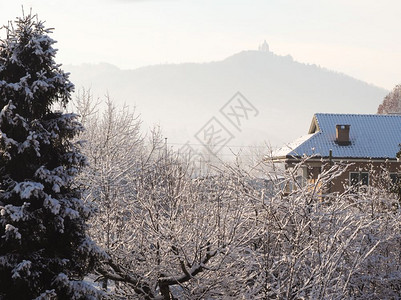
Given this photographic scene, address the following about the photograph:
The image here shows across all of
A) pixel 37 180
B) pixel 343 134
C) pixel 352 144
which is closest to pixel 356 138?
pixel 352 144

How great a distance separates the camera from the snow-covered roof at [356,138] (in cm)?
3298

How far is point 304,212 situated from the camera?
427 inches

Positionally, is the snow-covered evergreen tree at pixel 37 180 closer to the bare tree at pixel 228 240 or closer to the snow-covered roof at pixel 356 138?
the bare tree at pixel 228 240

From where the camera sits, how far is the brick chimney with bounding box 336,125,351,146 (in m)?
33.9

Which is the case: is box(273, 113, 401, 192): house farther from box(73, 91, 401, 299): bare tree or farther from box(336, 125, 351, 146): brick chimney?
box(73, 91, 401, 299): bare tree

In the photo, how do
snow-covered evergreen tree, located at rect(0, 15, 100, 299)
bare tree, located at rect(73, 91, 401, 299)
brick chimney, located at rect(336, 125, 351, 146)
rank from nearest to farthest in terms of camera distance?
snow-covered evergreen tree, located at rect(0, 15, 100, 299) < bare tree, located at rect(73, 91, 401, 299) < brick chimney, located at rect(336, 125, 351, 146)

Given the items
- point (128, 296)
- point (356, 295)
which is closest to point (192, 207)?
point (128, 296)

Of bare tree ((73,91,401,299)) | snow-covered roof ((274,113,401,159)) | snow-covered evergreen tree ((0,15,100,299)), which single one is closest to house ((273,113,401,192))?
snow-covered roof ((274,113,401,159))

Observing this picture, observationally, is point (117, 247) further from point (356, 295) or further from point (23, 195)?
point (356, 295)

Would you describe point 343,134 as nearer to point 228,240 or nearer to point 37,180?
point 228,240

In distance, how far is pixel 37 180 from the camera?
8.97 meters

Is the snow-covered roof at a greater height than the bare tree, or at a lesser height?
greater

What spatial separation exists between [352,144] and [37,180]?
27704mm

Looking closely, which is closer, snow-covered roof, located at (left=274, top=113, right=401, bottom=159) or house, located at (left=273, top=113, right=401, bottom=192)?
house, located at (left=273, top=113, right=401, bottom=192)
